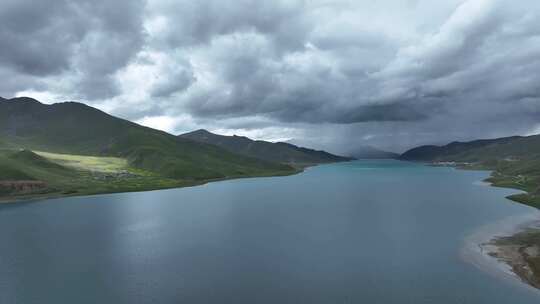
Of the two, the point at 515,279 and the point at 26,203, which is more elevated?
the point at 26,203

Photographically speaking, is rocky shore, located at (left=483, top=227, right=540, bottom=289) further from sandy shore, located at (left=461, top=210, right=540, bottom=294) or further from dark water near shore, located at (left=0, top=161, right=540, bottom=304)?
dark water near shore, located at (left=0, top=161, right=540, bottom=304)

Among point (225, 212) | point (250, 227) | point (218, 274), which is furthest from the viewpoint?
point (225, 212)

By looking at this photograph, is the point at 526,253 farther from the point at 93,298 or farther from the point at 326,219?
the point at 93,298

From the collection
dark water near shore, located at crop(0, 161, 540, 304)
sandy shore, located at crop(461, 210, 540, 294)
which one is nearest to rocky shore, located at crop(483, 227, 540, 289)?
sandy shore, located at crop(461, 210, 540, 294)

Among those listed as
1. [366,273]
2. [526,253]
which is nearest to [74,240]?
[366,273]

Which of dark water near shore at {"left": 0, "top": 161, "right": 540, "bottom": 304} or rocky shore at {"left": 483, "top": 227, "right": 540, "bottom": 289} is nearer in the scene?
dark water near shore at {"left": 0, "top": 161, "right": 540, "bottom": 304}

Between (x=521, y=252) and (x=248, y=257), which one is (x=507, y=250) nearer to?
(x=521, y=252)
